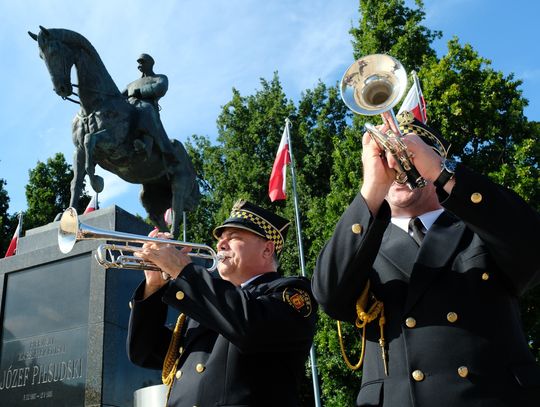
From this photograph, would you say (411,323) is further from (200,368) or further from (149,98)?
(149,98)

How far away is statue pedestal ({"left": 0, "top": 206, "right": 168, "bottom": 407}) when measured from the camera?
7176 mm

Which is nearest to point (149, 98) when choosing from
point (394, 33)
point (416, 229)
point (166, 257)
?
point (166, 257)

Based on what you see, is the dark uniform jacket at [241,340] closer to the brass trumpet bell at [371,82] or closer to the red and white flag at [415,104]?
the brass trumpet bell at [371,82]

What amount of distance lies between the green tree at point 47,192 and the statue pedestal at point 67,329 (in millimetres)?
22032

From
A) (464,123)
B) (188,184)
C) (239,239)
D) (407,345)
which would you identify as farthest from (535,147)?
(407,345)

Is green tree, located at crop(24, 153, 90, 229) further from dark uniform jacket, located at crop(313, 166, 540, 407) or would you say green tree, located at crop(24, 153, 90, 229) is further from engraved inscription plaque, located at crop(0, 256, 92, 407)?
dark uniform jacket, located at crop(313, 166, 540, 407)

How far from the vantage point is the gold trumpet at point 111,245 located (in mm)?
4039

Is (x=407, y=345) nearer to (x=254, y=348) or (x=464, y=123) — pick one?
(x=254, y=348)

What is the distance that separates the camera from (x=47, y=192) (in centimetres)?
3044

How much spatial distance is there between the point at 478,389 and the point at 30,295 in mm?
7126

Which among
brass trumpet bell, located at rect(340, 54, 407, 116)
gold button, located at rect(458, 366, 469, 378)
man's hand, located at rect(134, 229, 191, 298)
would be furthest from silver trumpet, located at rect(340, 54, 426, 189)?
man's hand, located at rect(134, 229, 191, 298)

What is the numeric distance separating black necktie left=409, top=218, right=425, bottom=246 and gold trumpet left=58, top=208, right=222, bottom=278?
1.46 meters

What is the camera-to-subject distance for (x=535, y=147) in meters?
17.2

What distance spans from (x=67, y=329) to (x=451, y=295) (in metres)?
6.07
